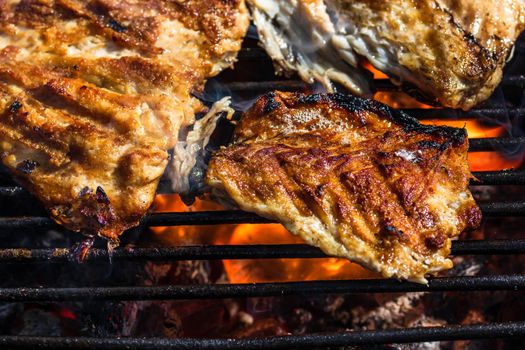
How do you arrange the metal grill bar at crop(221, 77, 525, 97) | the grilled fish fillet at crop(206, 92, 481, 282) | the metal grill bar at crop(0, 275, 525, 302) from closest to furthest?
the grilled fish fillet at crop(206, 92, 481, 282), the metal grill bar at crop(0, 275, 525, 302), the metal grill bar at crop(221, 77, 525, 97)

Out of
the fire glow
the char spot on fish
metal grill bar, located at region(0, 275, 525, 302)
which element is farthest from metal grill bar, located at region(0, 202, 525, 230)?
the char spot on fish

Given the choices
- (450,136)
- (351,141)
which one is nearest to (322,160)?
(351,141)

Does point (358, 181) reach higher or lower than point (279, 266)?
higher

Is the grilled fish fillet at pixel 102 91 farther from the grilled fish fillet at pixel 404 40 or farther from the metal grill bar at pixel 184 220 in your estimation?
the grilled fish fillet at pixel 404 40

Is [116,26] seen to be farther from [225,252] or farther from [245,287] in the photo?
[245,287]

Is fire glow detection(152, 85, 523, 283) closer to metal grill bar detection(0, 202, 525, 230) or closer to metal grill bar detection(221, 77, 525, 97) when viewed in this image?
metal grill bar detection(221, 77, 525, 97)

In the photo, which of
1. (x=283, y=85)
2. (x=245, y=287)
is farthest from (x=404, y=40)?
(x=245, y=287)
